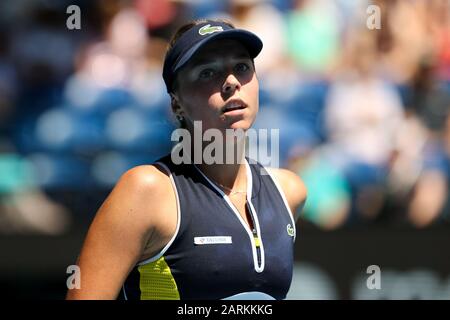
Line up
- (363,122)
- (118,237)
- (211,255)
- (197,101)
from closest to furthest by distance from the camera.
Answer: (118,237) < (211,255) < (197,101) < (363,122)

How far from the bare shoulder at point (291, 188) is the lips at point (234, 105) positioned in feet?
1.52

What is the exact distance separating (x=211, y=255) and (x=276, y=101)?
3763mm

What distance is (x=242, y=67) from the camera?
2.80 m

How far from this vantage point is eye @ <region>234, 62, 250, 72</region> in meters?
2.79

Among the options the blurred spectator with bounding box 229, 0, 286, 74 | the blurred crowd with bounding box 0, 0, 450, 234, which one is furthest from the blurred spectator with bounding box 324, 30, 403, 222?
the blurred spectator with bounding box 229, 0, 286, 74

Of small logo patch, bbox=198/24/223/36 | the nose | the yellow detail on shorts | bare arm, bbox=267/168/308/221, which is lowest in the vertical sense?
the yellow detail on shorts

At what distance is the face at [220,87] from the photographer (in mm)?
2736

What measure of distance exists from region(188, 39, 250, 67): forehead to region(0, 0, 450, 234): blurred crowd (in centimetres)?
311

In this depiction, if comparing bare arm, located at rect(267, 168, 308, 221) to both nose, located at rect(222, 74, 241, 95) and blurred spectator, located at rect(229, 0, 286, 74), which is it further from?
blurred spectator, located at rect(229, 0, 286, 74)

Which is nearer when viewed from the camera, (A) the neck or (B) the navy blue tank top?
(B) the navy blue tank top

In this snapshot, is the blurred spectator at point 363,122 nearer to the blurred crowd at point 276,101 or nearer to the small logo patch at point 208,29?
the blurred crowd at point 276,101

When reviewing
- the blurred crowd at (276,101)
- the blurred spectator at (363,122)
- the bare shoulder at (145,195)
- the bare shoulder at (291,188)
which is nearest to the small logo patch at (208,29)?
the bare shoulder at (145,195)

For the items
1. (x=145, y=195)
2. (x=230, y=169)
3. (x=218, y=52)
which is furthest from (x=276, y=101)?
(x=145, y=195)

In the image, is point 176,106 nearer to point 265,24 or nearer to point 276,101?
point 276,101
